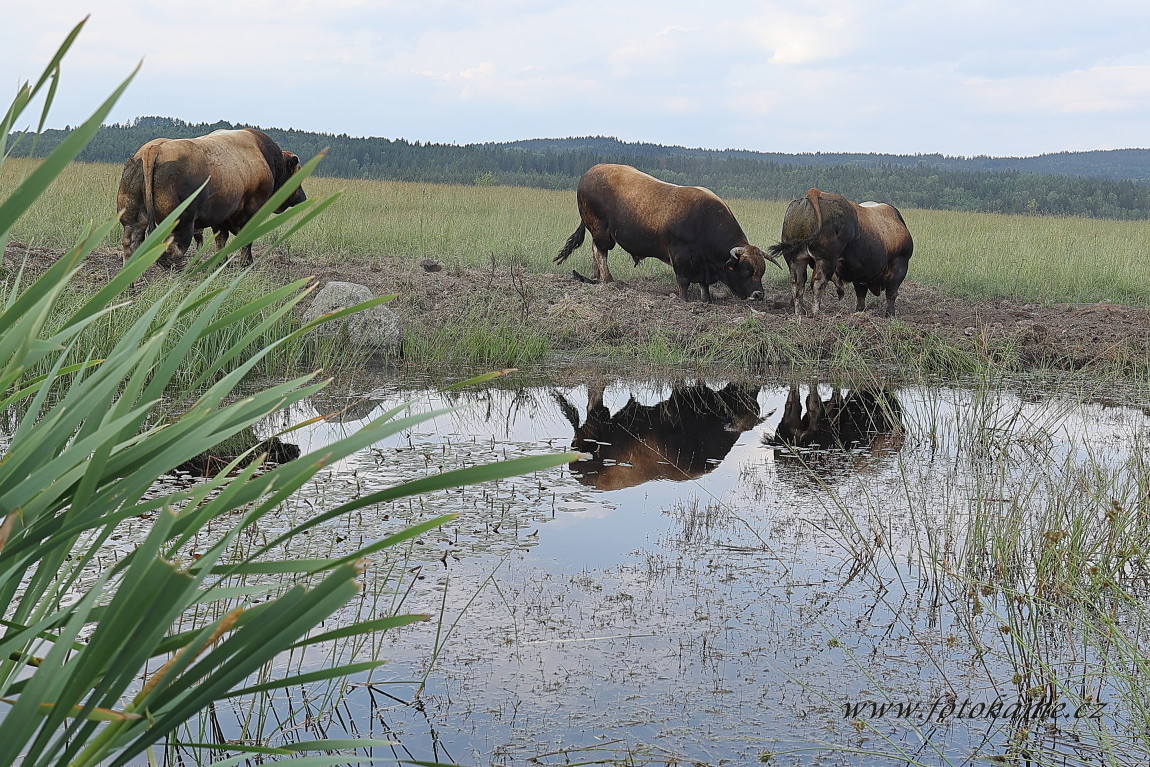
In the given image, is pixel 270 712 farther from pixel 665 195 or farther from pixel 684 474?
pixel 665 195

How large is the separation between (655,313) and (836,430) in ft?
12.5

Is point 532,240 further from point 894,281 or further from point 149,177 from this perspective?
point 149,177

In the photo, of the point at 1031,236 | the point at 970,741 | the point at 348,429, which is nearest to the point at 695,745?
the point at 970,741

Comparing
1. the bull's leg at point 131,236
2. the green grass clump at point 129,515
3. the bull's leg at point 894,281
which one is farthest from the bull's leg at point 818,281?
the green grass clump at point 129,515

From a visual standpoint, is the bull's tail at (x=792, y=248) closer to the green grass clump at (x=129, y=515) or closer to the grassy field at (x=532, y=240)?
the grassy field at (x=532, y=240)

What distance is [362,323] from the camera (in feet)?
26.5

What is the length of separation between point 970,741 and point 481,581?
1.67m

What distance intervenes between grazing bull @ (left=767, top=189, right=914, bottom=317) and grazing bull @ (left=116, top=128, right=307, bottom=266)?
4.56 m

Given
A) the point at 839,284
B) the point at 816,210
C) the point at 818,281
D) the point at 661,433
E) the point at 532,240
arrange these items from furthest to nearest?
1. the point at 532,240
2. the point at 839,284
3. the point at 818,281
4. the point at 816,210
5. the point at 661,433

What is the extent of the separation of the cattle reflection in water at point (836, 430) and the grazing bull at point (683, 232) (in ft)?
12.1

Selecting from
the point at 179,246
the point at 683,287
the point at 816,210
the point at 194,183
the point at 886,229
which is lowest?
the point at 683,287

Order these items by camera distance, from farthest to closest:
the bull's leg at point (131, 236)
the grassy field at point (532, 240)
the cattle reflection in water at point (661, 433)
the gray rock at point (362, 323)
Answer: the grassy field at point (532, 240) → the bull's leg at point (131, 236) → the gray rock at point (362, 323) → the cattle reflection in water at point (661, 433)

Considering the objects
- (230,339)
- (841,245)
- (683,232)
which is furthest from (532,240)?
(230,339)

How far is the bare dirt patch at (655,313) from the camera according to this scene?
854cm
